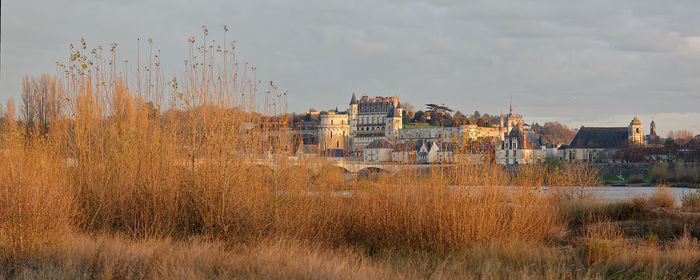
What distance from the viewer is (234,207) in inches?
301

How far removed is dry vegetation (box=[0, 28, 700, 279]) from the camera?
6719 millimetres

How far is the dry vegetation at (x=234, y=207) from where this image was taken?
6.72 metres

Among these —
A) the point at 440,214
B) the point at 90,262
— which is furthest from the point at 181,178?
the point at 440,214

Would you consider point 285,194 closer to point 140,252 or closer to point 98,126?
point 140,252

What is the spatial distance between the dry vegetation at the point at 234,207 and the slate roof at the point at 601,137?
76.3 metres

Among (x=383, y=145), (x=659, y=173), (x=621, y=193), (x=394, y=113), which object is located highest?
(x=394, y=113)

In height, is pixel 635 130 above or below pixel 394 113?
below

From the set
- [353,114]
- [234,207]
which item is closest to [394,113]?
[353,114]

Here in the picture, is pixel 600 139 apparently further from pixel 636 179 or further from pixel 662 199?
pixel 662 199

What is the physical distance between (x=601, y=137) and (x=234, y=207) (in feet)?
269

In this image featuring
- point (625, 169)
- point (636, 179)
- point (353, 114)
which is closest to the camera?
point (636, 179)

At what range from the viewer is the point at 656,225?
35.9ft

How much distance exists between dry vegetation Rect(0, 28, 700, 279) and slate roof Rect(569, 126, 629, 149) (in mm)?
76345

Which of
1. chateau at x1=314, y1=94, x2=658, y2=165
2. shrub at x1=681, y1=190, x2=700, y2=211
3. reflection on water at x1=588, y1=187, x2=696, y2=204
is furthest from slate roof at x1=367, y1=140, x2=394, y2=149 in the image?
shrub at x1=681, y1=190, x2=700, y2=211
